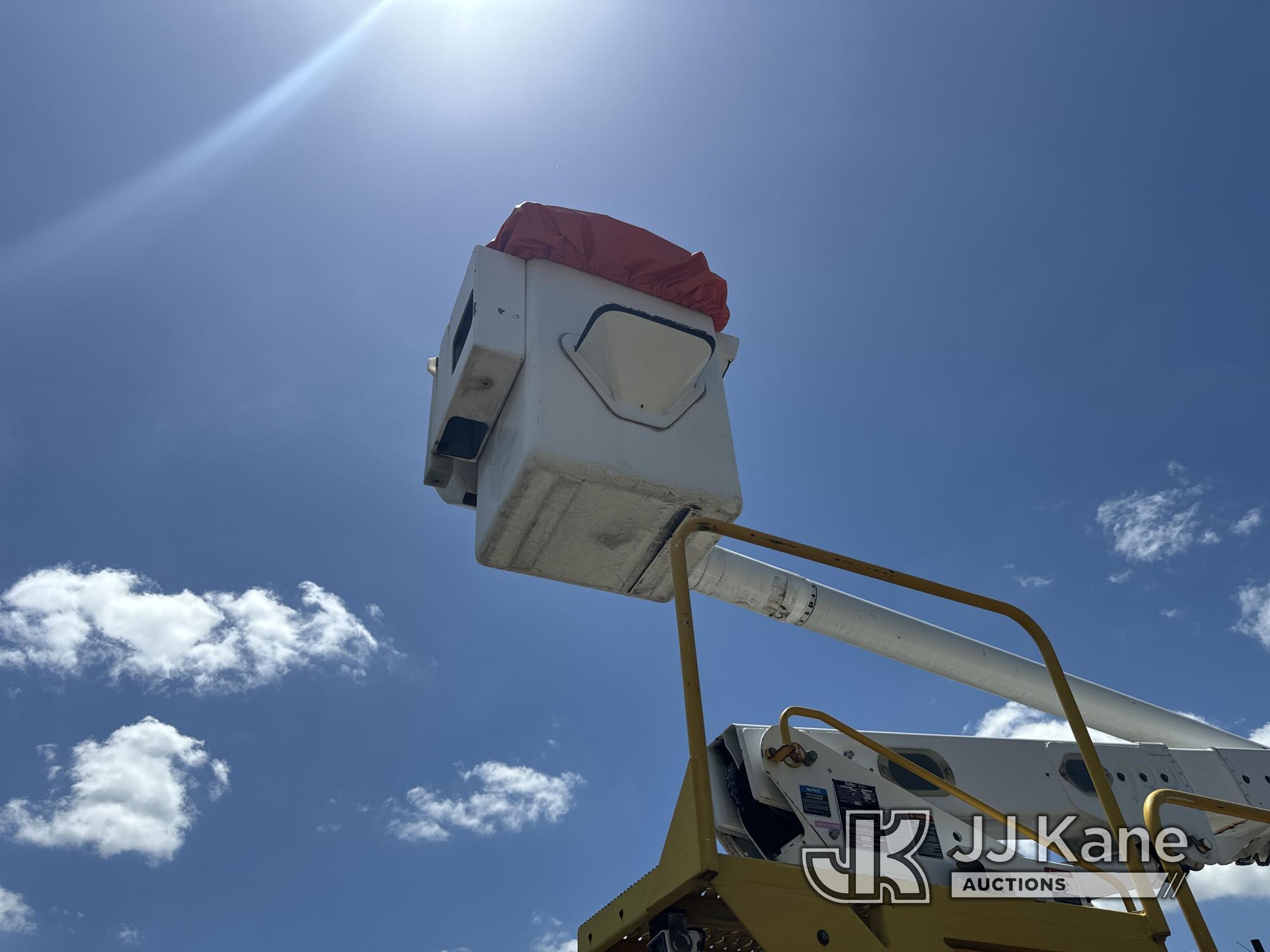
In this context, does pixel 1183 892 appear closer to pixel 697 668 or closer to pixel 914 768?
pixel 914 768

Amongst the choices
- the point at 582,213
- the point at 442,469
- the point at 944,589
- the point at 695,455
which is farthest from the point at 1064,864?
the point at 582,213

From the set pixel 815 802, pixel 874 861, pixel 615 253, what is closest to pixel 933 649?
pixel 815 802

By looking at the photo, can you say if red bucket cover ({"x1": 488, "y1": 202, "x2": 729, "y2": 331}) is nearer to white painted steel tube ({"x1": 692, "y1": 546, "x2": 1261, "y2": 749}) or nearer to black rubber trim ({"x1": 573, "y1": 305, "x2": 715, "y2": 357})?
black rubber trim ({"x1": 573, "y1": 305, "x2": 715, "y2": 357})

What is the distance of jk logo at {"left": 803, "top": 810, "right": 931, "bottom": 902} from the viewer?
236 cm

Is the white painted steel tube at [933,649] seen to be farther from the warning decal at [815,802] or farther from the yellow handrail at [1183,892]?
the yellow handrail at [1183,892]

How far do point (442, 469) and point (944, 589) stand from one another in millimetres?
2334

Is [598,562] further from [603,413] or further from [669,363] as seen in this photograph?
[669,363]

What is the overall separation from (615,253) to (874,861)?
9.37 feet

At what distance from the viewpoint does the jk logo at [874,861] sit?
2363 mm

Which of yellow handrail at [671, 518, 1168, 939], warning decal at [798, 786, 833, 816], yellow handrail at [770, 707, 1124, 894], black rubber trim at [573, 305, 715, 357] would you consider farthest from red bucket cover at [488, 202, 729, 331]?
warning decal at [798, 786, 833, 816]

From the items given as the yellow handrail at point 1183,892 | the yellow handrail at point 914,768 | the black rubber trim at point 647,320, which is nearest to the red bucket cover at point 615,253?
the black rubber trim at point 647,320

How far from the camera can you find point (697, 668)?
99.6 inches

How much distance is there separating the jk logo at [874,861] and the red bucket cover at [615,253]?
248 centimetres

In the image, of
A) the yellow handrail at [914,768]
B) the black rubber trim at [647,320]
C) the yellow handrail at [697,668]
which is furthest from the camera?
the black rubber trim at [647,320]
